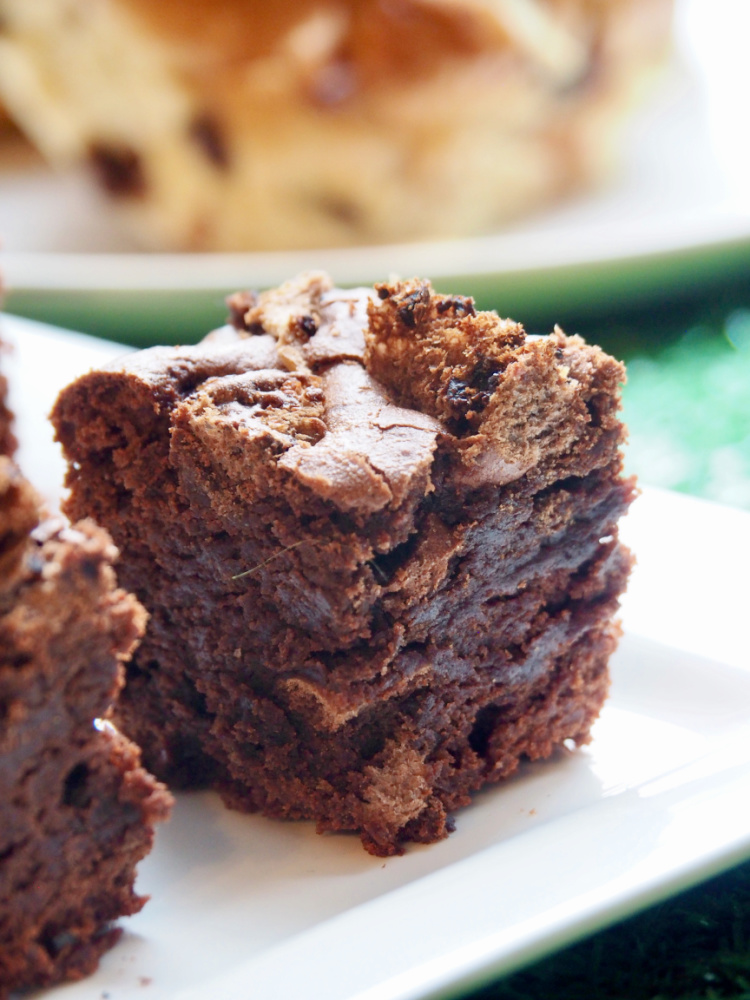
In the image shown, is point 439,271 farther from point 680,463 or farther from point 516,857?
point 516,857

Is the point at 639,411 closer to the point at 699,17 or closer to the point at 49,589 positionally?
the point at 49,589

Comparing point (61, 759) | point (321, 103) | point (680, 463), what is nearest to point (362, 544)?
point (61, 759)

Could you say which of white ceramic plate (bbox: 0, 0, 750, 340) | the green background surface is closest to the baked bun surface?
white ceramic plate (bbox: 0, 0, 750, 340)

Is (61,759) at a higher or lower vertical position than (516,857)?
higher

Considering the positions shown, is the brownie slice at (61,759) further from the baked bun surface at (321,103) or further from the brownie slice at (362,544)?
the baked bun surface at (321,103)

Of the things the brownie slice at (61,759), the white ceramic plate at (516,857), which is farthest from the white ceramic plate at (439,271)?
the brownie slice at (61,759)

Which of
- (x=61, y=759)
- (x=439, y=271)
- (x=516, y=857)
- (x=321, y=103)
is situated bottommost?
(x=516, y=857)

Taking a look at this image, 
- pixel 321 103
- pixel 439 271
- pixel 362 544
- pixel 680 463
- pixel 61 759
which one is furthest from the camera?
pixel 321 103
